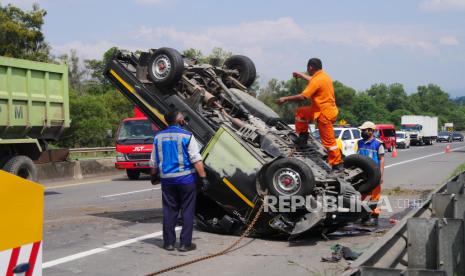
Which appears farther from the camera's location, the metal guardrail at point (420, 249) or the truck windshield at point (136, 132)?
the truck windshield at point (136, 132)

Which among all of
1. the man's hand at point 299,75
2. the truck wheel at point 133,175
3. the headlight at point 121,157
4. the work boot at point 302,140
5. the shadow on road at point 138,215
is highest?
the man's hand at point 299,75

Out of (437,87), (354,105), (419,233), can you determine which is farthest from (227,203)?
(437,87)

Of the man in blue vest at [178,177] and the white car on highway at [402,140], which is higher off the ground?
the man in blue vest at [178,177]

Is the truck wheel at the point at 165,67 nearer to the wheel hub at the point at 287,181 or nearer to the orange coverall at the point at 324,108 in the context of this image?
the orange coverall at the point at 324,108

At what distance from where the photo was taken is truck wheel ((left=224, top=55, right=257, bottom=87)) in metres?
10.0

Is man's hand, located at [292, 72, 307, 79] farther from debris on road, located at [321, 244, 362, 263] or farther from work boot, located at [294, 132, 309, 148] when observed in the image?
debris on road, located at [321, 244, 362, 263]

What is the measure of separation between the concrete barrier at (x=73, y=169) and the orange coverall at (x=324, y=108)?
1152cm

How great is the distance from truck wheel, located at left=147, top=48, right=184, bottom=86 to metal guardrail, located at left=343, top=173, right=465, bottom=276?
13.2ft

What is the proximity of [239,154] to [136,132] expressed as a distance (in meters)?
11.8

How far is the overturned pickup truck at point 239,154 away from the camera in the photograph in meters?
7.54

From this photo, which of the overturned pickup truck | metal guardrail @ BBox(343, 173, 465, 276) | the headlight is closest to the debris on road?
the overturned pickup truck

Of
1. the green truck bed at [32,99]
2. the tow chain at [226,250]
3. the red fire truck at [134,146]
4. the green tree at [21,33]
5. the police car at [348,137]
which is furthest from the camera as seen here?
the green tree at [21,33]

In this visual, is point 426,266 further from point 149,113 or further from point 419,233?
point 149,113

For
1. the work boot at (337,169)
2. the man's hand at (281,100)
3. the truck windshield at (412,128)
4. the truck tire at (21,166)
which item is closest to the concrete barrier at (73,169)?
the truck tire at (21,166)
